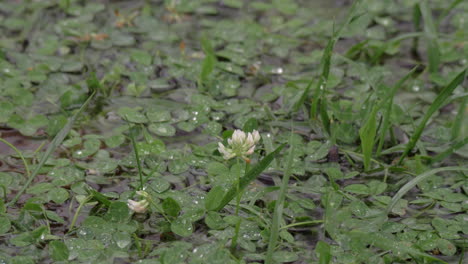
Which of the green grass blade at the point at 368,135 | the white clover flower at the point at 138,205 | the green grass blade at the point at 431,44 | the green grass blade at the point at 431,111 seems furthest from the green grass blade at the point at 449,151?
the white clover flower at the point at 138,205

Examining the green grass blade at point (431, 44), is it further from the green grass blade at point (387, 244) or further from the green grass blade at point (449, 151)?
the green grass blade at point (387, 244)

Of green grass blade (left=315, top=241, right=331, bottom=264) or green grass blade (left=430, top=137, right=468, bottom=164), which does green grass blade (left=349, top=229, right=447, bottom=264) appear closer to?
green grass blade (left=315, top=241, right=331, bottom=264)

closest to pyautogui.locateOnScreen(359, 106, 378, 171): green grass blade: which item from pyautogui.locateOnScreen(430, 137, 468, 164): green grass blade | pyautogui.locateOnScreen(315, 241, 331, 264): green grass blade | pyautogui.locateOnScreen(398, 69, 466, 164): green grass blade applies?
pyautogui.locateOnScreen(398, 69, 466, 164): green grass blade

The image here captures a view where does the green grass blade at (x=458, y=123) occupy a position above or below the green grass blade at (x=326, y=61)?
below

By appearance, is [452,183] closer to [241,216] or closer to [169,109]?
[241,216]

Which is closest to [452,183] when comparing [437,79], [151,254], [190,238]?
[437,79]

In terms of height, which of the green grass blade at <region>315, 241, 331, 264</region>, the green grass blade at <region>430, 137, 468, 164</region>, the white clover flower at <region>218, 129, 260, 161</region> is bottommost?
the green grass blade at <region>315, 241, 331, 264</region>
